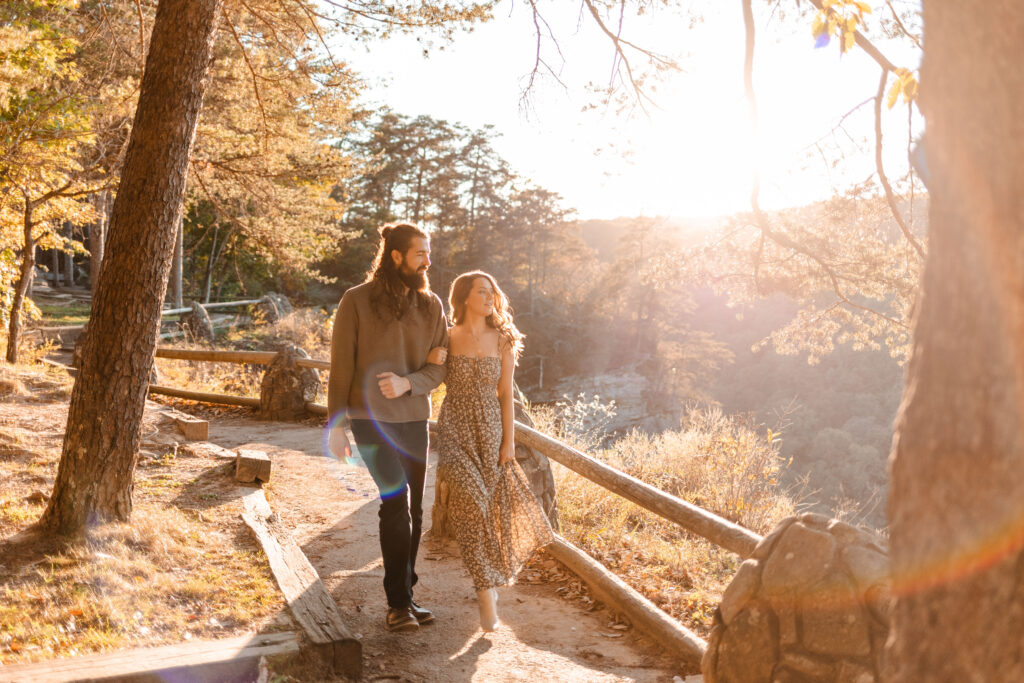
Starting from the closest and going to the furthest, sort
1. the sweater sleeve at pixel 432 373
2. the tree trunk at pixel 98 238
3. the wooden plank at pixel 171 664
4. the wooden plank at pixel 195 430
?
the wooden plank at pixel 171 664, the sweater sleeve at pixel 432 373, the wooden plank at pixel 195 430, the tree trunk at pixel 98 238

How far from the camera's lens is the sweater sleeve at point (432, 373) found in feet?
12.4

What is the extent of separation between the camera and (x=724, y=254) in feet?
33.4

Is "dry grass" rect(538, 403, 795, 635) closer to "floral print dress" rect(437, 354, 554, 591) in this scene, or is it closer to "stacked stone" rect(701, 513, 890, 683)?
"floral print dress" rect(437, 354, 554, 591)

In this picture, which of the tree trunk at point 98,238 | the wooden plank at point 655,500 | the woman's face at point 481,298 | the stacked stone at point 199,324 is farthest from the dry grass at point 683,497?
the stacked stone at point 199,324

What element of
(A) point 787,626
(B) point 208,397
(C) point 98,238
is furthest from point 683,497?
(C) point 98,238

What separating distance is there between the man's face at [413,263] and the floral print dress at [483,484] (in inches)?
19.2

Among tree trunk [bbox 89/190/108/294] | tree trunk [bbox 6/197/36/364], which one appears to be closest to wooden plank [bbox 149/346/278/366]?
tree trunk [bbox 6/197/36/364]

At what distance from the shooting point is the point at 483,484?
13.0 feet

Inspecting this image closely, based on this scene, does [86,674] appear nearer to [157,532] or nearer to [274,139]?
[157,532]

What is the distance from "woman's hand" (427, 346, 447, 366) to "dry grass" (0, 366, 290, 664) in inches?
55.7

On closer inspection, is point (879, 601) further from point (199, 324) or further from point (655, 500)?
point (199, 324)

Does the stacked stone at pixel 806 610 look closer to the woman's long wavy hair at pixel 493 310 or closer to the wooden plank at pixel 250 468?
the woman's long wavy hair at pixel 493 310

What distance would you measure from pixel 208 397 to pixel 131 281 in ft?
25.3

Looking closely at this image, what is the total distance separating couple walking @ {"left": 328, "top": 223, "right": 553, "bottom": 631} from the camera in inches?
146
